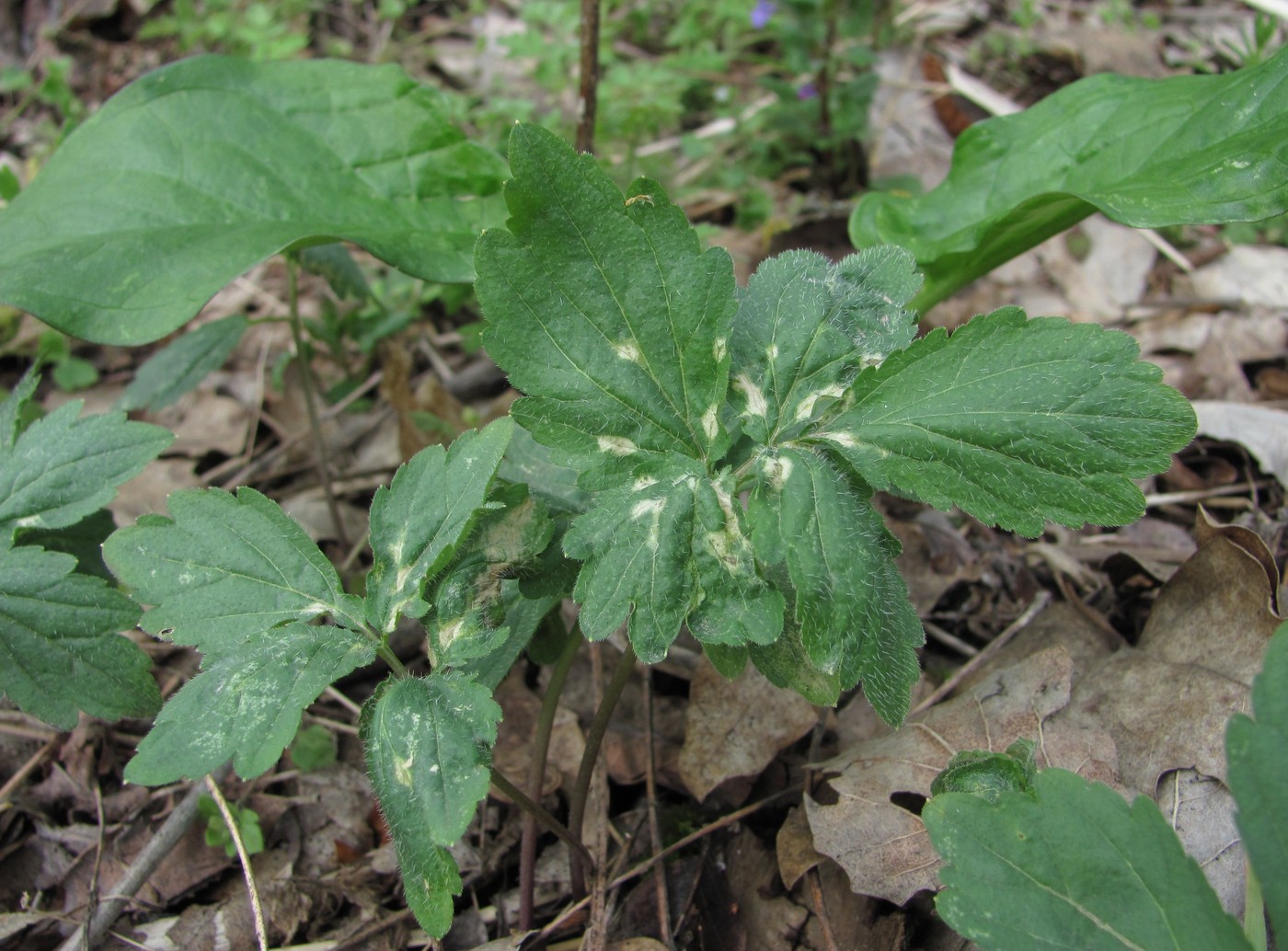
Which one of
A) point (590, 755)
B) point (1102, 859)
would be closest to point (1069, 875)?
point (1102, 859)

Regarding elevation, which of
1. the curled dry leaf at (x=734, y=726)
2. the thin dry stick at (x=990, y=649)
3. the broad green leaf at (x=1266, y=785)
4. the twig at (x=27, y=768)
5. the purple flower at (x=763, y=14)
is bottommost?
the thin dry stick at (x=990, y=649)

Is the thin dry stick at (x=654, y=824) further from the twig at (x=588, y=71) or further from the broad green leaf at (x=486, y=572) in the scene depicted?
the twig at (x=588, y=71)

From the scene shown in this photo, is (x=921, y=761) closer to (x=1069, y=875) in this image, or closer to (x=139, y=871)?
(x=1069, y=875)

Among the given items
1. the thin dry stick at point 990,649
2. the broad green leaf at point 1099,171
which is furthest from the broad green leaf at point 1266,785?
the broad green leaf at point 1099,171

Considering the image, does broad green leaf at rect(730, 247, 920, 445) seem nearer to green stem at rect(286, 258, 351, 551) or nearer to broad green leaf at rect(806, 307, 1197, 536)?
broad green leaf at rect(806, 307, 1197, 536)

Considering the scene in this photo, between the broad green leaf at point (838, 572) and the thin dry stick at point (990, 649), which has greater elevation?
the broad green leaf at point (838, 572)

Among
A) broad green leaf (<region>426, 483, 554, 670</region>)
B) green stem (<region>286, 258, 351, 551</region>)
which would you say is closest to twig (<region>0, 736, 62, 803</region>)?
green stem (<region>286, 258, 351, 551</region>)

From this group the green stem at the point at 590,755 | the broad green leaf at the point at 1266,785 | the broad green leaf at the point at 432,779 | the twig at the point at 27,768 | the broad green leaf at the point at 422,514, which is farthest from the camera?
the twig at the point at 27,768
